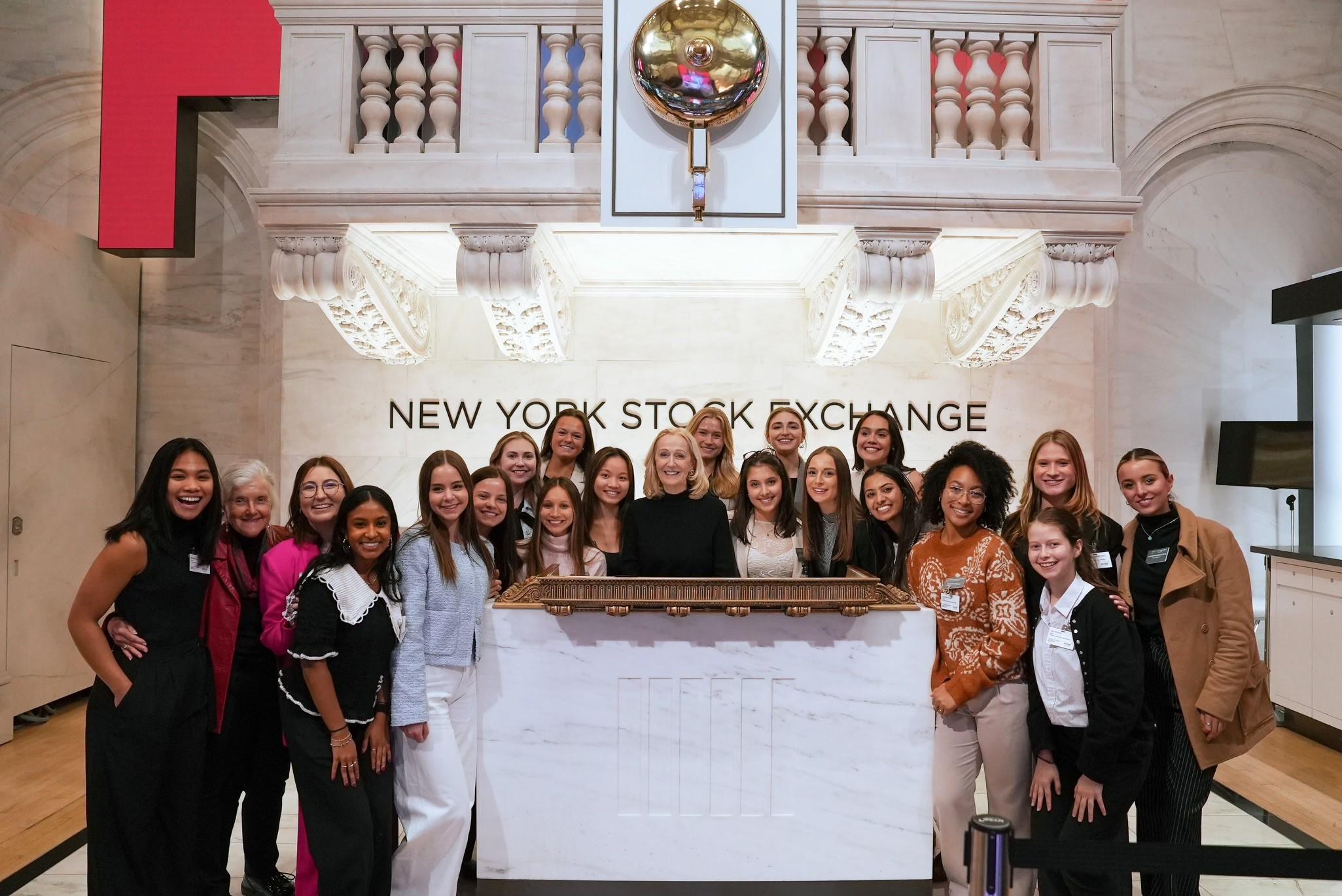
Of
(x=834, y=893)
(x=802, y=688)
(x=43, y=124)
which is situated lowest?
(x=834, y=893)

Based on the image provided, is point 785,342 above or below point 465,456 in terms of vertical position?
above

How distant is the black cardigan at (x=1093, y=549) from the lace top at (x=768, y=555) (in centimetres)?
85

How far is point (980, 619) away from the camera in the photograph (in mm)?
3096

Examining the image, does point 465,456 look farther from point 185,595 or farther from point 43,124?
point 43,124

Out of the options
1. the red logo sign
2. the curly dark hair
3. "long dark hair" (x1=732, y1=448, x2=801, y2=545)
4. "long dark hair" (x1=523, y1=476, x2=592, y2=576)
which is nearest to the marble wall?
the red logo sign

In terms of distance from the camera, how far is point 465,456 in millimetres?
6305

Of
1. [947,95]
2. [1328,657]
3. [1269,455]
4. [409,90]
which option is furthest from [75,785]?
[1269,455]

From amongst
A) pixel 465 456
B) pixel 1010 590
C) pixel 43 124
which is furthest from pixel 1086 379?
pixel 43 124

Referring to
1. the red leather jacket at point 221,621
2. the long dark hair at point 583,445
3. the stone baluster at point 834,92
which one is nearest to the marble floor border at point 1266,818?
the long dark hair at point 583,445

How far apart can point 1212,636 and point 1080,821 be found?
2.56ft

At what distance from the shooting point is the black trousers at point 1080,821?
9.39ft

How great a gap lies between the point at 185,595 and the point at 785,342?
4.29 meters

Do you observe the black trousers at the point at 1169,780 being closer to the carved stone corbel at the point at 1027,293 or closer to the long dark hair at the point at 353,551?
the carved stone corbel at the point at 1027,293

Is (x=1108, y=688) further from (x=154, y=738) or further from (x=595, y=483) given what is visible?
(x=154, y=738)
